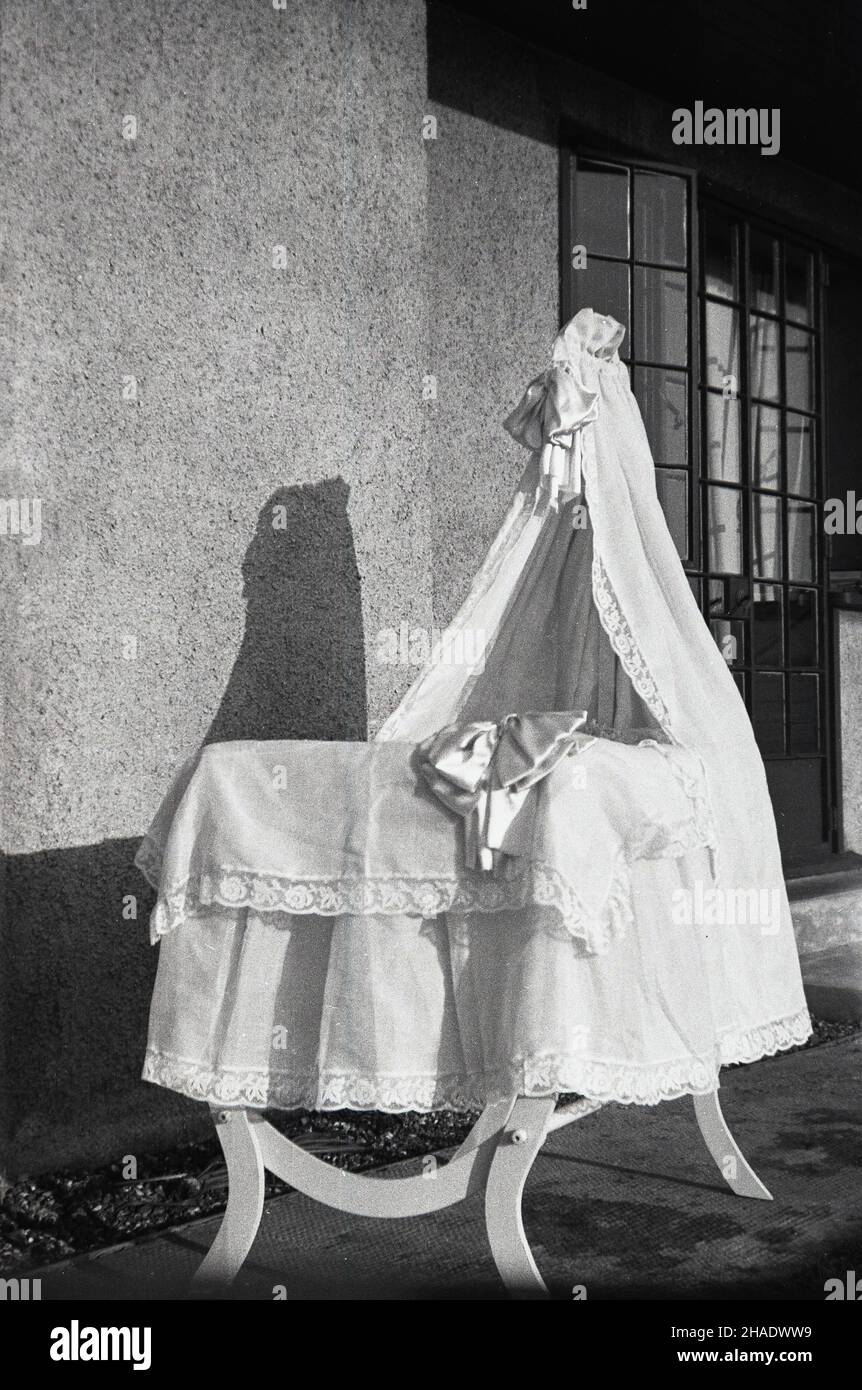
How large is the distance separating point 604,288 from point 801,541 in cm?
158

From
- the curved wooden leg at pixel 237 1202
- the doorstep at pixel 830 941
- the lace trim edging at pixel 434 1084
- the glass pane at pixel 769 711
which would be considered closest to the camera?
the lace trim edging at pixel 434 1084

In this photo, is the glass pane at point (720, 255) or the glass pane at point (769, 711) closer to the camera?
the glass pane at point (720, 255)

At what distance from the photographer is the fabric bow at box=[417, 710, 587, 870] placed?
2.09m

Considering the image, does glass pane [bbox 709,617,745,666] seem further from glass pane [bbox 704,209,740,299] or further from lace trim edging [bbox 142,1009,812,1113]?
lace trim edging [bbox 142,1009,812,1113]

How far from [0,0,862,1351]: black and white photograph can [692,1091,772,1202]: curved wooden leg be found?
0.01 m

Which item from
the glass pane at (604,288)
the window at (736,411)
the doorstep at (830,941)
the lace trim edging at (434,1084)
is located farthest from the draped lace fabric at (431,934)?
the window at (736,411)

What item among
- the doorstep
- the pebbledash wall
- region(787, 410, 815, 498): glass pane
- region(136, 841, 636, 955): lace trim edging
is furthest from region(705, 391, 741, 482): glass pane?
region(136, 841, 636, 955): lace trim edging

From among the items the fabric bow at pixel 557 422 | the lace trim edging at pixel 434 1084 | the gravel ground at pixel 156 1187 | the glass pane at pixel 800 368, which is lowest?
the gravel ground at pixel 156 1187

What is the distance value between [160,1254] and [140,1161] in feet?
1.99

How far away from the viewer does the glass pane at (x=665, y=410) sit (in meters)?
5.06

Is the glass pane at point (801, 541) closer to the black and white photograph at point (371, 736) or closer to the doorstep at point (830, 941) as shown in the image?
the black and white photograph at point (371, 736)

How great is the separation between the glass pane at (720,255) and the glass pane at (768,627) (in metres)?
1.18

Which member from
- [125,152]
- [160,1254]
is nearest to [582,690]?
[160,1254]

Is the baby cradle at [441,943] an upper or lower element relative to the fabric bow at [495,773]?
lower
